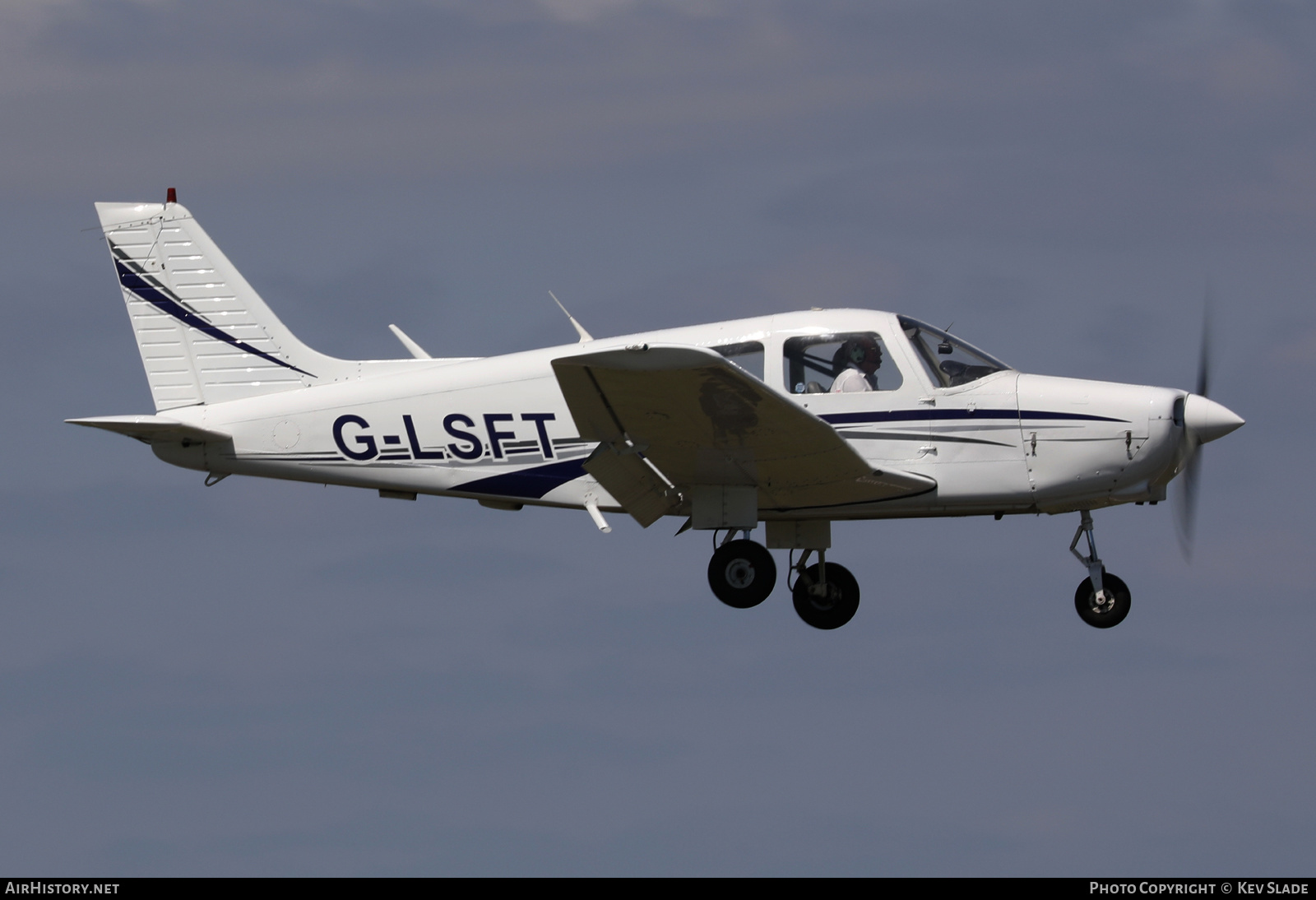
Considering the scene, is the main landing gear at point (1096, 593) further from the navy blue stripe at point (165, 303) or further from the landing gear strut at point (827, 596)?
the navy blue stripe at point (165, 303)

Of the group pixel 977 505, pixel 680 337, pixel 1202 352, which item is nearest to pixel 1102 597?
pixel 977 505

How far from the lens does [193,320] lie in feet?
57.1

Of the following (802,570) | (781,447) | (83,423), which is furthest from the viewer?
(802,570)

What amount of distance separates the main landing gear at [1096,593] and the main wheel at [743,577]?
2.82 metres

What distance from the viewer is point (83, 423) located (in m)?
15.8

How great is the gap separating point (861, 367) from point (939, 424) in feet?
2.82

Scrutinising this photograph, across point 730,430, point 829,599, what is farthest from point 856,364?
point 829,599

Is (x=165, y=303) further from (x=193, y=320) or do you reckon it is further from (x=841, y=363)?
(x=841, y=363)

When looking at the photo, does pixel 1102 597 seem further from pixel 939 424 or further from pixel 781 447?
pixel 781 447

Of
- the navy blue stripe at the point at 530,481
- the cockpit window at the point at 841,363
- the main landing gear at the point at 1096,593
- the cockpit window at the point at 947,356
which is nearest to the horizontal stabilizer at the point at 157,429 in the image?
the navy blue stripe at the point at 530,481

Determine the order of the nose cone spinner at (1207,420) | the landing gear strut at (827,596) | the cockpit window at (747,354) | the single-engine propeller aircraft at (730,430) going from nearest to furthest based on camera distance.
A: the single-engine propeller aircraft at (730,430) < the nose cone spinner at (1207,420) < the cockpit window at (747,354) < the landing gear strut at (827,596)

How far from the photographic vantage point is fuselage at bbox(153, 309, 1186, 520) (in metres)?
15.3

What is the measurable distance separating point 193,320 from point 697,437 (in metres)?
5.83

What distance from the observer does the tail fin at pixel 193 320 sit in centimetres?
1716
